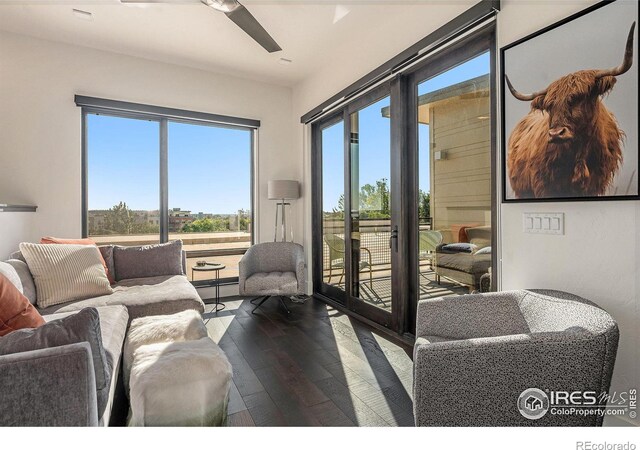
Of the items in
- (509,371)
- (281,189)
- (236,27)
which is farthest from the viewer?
(281,189)

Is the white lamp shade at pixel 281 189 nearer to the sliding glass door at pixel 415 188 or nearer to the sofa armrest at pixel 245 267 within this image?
the sliding glass door at pixel 415 188

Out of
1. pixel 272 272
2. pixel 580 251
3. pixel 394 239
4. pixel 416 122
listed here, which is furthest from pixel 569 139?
pixel 272 272

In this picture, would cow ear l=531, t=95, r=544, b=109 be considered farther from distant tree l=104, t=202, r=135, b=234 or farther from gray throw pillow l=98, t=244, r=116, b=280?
distant tree l=104, t=202, r=135, b=234

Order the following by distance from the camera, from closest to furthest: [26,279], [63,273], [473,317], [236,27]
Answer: [473,317] → [26,279] → [63,273] → [236,27]

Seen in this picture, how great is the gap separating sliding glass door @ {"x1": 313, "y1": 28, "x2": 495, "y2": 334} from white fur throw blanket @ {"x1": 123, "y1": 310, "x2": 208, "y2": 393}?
6.01 feet

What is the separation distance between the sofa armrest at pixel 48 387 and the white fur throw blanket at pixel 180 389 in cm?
37

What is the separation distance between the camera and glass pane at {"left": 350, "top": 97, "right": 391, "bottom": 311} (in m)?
3.31

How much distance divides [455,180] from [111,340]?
2.60 m

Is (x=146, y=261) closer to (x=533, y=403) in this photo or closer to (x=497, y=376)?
(x=497, y=376)

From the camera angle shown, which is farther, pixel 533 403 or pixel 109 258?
pixel 109 258

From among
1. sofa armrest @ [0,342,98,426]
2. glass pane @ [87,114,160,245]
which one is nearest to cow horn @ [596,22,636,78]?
sofa armrest @ [0,342,98,426]

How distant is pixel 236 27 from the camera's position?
3.28 meters

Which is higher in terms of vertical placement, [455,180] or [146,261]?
[455,180]
